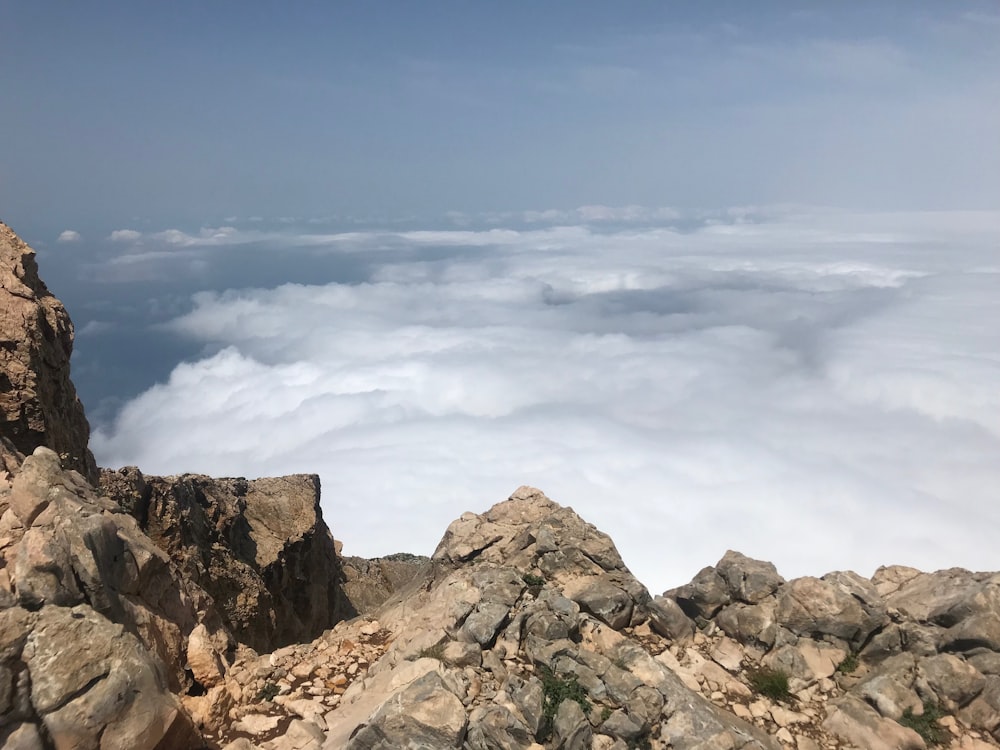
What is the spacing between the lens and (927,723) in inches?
498

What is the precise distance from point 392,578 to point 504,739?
29.5 metres

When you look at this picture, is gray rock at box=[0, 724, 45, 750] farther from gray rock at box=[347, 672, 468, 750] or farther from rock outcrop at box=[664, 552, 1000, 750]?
rock outcrop at box=[664, 552, 1000, 750]

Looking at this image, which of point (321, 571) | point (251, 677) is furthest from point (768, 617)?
point (321, 571)

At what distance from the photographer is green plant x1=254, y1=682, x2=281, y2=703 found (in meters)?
12.2

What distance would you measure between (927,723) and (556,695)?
782 centimetres

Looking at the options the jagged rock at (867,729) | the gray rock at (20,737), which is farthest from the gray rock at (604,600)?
the gray rock at (20,737)

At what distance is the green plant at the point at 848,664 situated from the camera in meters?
14.2

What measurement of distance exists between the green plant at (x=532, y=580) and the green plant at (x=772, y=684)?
5.11 m

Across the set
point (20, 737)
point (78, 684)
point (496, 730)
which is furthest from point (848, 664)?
point (20, 737)

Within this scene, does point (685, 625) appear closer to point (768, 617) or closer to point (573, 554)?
point (768, 617)

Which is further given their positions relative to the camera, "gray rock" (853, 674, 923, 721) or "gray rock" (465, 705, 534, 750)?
"gray rock" (853, 674, 923, 721)

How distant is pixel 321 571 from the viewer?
3009cm

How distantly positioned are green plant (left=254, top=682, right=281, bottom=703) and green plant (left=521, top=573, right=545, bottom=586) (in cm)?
597

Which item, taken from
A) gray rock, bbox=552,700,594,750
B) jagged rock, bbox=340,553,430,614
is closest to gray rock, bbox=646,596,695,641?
gray rock, bbox=552,700,594,750
